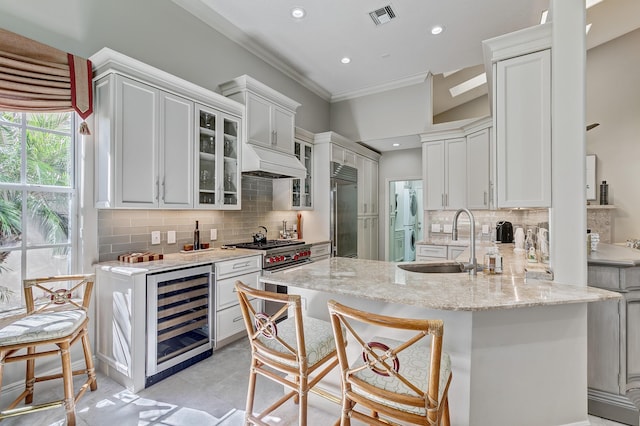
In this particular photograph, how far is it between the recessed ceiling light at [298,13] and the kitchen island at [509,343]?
117 inches

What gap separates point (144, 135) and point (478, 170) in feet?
13.1

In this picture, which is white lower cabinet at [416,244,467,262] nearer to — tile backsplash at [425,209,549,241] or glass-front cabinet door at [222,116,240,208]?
tile backsplash at [425,209,549,241]

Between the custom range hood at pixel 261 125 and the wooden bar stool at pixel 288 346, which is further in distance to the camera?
the custom range hood at pixel 261 125

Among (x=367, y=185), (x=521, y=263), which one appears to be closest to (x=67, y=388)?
(x=521, y=263)

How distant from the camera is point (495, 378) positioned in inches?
58.3

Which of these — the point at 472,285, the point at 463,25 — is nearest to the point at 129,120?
the point at 472,285

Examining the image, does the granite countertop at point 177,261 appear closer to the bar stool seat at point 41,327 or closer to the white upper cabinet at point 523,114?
the bar stool seat at point 41,327

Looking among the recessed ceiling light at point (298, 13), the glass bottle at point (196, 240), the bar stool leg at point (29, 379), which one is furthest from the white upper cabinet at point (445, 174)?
the bar stool leg at point (29, 379)

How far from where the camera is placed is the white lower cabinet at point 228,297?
2713 millimetres

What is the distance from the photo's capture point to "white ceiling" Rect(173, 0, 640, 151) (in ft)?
10.3

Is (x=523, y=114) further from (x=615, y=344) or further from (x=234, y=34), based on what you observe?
(x=234, y=34)

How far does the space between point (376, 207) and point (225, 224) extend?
340 centimetres

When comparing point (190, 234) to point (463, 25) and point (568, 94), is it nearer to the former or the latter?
point (568, 94)

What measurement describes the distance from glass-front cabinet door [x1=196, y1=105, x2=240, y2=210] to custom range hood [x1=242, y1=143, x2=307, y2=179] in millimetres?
107
